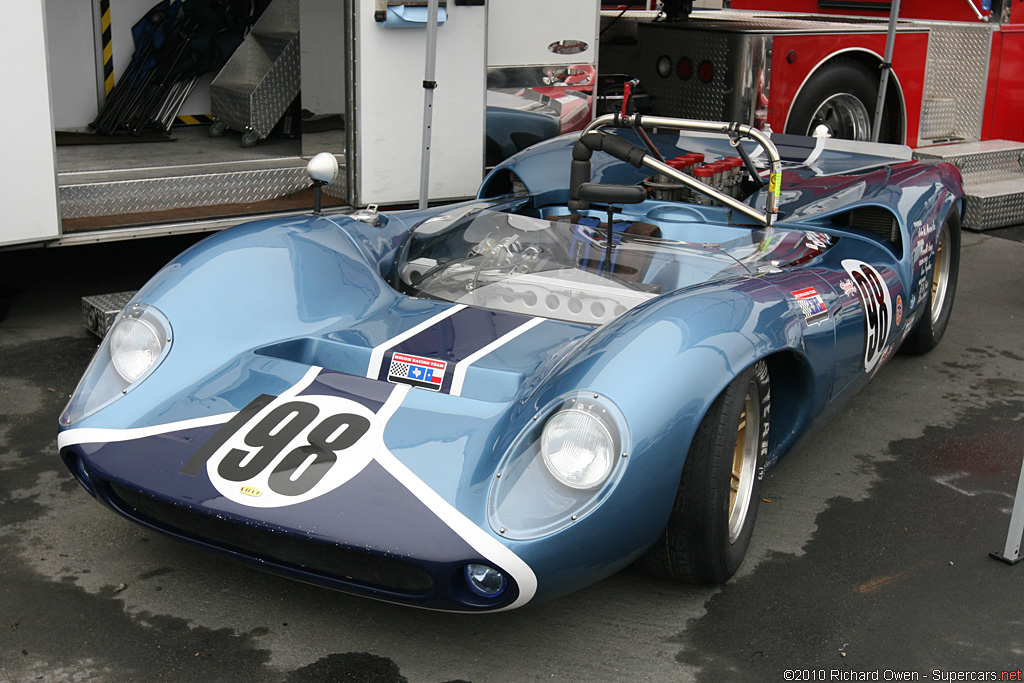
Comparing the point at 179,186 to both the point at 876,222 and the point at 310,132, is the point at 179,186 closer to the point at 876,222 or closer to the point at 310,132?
the point at 310,132

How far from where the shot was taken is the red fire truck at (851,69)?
22.6 ft

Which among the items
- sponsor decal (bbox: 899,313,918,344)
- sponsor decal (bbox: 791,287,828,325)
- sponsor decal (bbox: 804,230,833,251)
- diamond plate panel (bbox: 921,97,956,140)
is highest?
diamond plate panel (bbox: 921,97,956,140)

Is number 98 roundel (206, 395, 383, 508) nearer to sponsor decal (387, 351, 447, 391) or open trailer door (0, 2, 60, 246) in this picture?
sponsor decal (387, 351, 447, 391)

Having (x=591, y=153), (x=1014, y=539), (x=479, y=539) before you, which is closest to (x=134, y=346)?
(x=479, y=539)

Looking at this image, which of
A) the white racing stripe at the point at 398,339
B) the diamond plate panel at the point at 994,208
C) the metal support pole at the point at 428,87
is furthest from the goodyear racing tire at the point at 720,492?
the diamond plate panel at the point at 994,208

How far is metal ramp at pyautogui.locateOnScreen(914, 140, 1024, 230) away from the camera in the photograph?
277 inches

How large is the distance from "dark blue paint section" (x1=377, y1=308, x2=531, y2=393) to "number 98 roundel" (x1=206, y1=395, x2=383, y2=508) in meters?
0.26

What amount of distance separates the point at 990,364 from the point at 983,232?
112 inches

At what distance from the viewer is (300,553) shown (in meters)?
2.29

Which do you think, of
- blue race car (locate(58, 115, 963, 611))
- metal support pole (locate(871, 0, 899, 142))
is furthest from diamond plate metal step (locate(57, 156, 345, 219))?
metal support pole (locate(871, 0, 899, 142))

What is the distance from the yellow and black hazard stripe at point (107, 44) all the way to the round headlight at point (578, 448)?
5835 millimetres

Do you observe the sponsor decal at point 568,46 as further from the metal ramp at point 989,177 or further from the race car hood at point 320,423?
the race car hood at point 320,423

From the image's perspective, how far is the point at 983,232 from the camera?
7.09m

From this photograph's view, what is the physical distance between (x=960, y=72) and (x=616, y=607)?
689 centimetres
